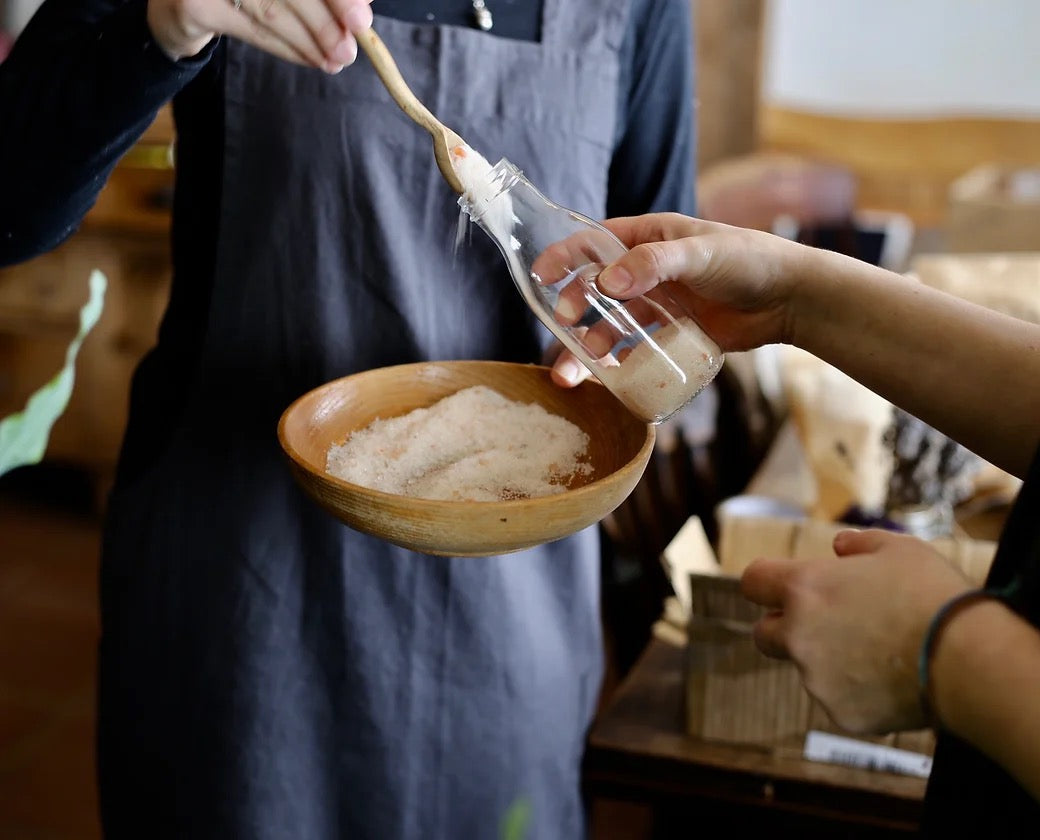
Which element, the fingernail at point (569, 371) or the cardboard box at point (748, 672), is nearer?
the fingernail at point (569, 371)

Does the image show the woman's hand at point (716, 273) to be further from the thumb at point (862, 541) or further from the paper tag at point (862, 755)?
the paper tag at point (862, 755)

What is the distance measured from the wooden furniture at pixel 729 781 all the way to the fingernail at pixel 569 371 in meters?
0.48

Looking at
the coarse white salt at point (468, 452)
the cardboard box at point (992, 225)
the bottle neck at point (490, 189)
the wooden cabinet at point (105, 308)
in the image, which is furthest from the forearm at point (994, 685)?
the wooden cabinet at point (105, 308)

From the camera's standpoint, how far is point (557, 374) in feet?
2.84

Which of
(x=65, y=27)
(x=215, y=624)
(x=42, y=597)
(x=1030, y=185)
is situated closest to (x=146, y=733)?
(x=215, y=624)

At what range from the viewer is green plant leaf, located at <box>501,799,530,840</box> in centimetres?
106

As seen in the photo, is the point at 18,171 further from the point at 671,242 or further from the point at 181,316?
the point at 671,242

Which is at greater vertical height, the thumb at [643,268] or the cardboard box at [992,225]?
the thumb at [643,268]

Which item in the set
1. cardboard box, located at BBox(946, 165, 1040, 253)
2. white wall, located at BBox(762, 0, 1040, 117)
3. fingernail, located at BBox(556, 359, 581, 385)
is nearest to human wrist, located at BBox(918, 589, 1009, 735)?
fingernail, located at BBox(556, 359, 581, 385)

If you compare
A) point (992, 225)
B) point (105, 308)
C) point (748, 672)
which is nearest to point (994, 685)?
point (748, 672)

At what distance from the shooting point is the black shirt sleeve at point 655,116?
100 centimetres

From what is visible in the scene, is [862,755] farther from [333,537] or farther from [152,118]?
[152,118]

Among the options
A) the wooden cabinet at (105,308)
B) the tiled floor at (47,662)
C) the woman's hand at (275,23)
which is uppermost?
the woman's hand at (275,23)

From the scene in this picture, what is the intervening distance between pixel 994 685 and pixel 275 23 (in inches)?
22.8
